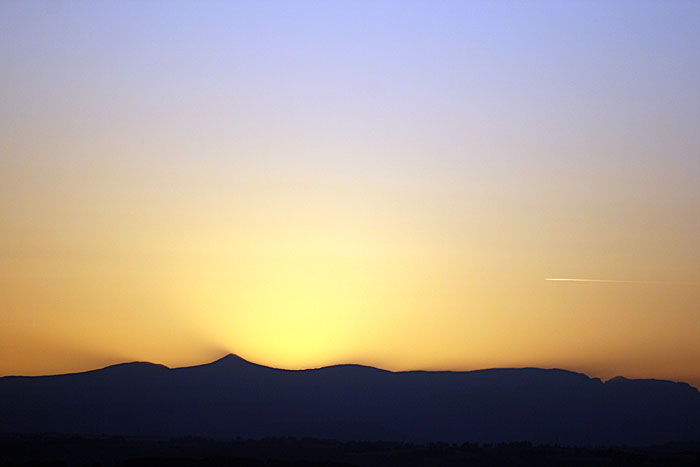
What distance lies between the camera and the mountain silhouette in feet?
431

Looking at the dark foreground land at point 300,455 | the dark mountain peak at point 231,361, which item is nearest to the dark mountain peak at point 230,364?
the dark mountain peak at point 231,361

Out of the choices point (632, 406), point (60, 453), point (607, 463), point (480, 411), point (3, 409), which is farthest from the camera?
point (632, 406)

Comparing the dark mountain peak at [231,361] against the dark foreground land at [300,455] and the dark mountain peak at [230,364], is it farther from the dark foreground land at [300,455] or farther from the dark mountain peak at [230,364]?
the dark foreground land at [300,455]

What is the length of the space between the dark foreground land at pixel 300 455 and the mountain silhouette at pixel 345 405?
68.2m

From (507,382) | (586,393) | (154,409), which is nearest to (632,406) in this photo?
(586,393)

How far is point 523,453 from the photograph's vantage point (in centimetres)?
4559

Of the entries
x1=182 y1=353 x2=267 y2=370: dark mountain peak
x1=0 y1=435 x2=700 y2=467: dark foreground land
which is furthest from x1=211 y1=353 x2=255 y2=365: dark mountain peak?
x1=0 y1=435 x2=700 y2=467: dark foreground land

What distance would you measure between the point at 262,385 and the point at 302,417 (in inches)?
619

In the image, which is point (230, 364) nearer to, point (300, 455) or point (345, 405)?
point (345, 405)

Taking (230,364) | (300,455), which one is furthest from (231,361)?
(300,455)

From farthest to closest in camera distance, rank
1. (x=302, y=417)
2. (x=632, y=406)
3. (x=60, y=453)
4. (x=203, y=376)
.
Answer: (x=632, y=406)
(x=203, y=376)
(x=302, y=417)
(x=60, y=453)

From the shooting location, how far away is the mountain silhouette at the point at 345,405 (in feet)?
431

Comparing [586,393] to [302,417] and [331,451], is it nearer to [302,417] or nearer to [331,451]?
[302,417]

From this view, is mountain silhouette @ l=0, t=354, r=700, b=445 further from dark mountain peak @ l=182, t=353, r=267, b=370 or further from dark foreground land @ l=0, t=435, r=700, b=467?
dark foreground land @ l=0, t=435, r=700, b=467
